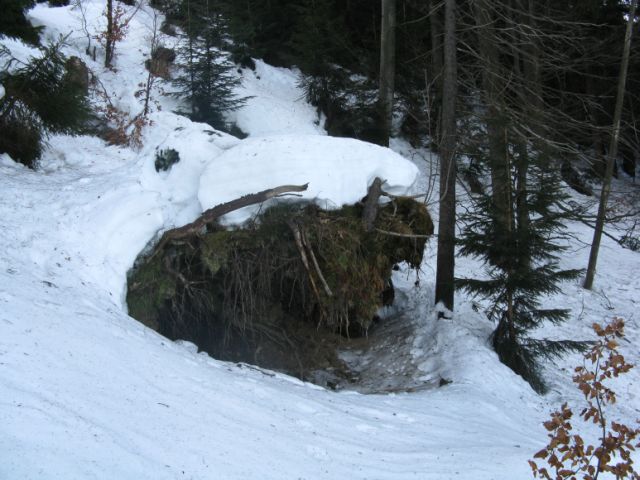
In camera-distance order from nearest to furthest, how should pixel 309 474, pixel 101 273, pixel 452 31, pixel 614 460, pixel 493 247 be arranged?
pixel 309 474
pixel 614 460
pixel 101 273
pixel 493 247
pixel 452 31

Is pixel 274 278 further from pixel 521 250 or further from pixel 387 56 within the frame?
pixel 387 56

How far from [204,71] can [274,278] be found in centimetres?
870

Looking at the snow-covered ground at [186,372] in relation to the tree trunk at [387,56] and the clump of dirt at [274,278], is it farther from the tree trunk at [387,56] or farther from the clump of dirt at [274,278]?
the tree trunk at [387,56]

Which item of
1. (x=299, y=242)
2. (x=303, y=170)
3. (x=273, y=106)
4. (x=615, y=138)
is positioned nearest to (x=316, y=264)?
(x=299, y=242)

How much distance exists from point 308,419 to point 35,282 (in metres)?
3.11

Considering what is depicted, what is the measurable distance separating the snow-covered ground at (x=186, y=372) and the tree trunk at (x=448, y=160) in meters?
0.69

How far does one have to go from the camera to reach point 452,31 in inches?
337

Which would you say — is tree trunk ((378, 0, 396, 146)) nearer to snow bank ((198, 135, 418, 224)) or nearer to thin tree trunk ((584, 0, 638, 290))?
thin tree trunk ((584, 0, 638, 290))

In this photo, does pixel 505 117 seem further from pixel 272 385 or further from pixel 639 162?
pixel 639 162

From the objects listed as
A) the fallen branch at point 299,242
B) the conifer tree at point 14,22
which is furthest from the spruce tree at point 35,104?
the fallen branch at point 299,242

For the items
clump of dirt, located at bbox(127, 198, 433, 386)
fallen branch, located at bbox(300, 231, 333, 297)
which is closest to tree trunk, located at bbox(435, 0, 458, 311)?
clump of dirt, located at bbox(127, 198, 433, 386)

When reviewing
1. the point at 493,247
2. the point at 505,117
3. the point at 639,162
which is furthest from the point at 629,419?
the point at 639,162

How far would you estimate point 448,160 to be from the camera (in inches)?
344

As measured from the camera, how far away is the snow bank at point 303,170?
7004 mm
